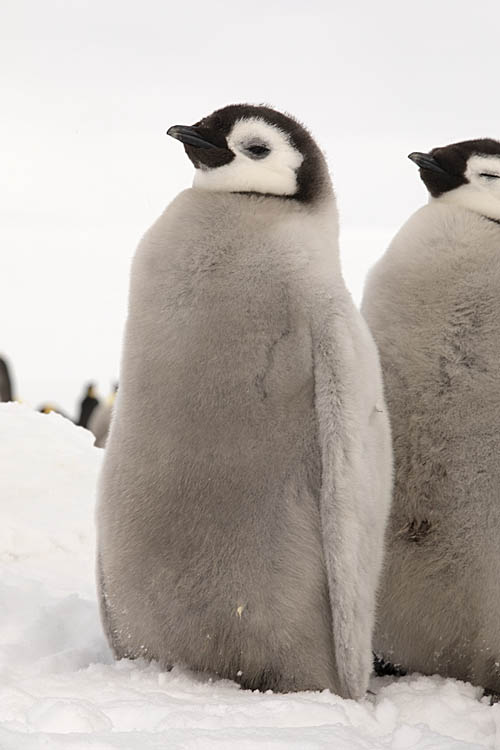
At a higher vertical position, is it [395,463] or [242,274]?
[242,274]

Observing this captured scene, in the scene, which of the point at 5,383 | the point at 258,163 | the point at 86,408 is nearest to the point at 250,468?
the point at 258,163

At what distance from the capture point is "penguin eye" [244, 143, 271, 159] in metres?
3.26

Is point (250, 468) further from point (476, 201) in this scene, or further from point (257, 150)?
point (476, 201)

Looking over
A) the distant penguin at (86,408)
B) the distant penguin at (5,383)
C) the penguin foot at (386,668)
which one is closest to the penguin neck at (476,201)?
the penguin foot at (386,668)

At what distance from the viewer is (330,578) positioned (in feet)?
9.78

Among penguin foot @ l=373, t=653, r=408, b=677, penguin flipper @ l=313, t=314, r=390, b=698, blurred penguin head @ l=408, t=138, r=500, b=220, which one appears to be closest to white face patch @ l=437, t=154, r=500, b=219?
blurred penguin head @ l=408, t=138, r=500, b=220

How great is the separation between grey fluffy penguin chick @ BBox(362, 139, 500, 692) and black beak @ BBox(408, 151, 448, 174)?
0.21 metres

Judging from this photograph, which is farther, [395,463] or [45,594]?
[45,594]

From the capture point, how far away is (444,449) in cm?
344

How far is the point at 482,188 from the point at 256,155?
836 mm

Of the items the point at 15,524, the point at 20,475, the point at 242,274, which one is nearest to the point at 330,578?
the point at 242,274

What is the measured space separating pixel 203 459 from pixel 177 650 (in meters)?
0.51

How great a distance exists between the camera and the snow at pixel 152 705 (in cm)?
246

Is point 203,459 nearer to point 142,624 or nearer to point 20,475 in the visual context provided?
point 142,624
